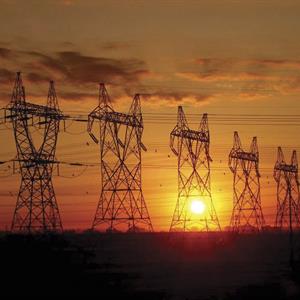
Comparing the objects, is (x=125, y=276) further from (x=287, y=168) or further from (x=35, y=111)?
(x=287, y=168)

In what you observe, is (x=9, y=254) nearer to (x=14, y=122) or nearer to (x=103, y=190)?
(x=14, y=122)

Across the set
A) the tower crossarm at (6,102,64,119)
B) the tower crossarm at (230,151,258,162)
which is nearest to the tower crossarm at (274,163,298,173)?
the tower crossarm at (230,151,258,162)

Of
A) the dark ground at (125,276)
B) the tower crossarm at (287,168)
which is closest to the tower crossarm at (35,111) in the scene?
the dark ground at (125,276)

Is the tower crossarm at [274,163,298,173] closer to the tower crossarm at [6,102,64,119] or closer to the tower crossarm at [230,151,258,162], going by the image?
the tower crossarm at [230,151,258,162]

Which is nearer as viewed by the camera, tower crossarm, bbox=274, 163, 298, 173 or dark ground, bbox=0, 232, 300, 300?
dark ground, bbox=0, 232, 300, 300

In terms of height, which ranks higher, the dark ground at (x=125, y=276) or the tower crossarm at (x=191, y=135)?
the tower crossarm at (x=191, y=135)

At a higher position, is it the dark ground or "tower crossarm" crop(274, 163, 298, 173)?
"tower crossarm" crop(274, 163, 298, 173)

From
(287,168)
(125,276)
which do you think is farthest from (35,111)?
(287,168)

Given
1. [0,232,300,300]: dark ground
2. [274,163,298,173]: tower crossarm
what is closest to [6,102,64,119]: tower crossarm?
[0,232,300,300]: dark ground

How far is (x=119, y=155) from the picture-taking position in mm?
92562

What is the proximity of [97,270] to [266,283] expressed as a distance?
17.0m

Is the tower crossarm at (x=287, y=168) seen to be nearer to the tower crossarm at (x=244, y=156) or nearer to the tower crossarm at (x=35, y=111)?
the tower crossarm at (x=244, y=156)

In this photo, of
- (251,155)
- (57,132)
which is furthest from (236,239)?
(57,132)

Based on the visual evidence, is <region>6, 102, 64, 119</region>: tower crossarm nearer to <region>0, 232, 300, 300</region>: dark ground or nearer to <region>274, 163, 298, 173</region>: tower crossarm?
<region>0, 232, 300, 300</region>: dark ground
